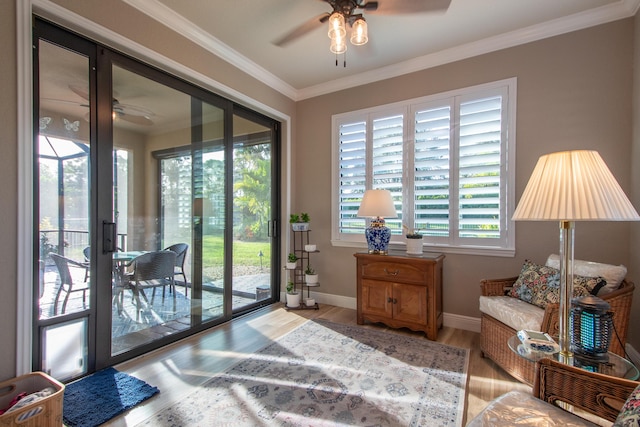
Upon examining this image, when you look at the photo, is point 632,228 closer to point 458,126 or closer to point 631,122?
point 631,122

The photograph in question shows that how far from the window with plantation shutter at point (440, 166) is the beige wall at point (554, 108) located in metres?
0.12

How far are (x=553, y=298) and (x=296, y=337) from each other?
2.19m

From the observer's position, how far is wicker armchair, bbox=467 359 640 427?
3.50 feet

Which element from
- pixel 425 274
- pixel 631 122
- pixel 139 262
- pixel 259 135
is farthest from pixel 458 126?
pixel 139 262

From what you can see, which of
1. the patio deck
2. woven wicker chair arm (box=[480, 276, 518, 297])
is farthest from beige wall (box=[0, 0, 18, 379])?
woven wicker chair arm (box=[480, 276, 518, 297])

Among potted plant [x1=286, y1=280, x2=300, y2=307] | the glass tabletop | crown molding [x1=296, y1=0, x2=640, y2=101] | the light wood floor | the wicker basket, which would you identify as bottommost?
the light wood floor

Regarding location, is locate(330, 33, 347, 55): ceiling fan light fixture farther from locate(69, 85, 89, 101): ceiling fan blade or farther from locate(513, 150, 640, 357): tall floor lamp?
locate(69, 85, 89, 101): ceiling fan blade

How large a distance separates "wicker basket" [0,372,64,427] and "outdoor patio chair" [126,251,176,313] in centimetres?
85

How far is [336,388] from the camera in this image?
2.07 metres

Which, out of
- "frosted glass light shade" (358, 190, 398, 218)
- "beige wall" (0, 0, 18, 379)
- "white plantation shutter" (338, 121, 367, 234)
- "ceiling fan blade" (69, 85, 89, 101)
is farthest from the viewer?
"white plantation shutter" (338, 121, 367, 234)

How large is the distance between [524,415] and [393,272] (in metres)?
1.94

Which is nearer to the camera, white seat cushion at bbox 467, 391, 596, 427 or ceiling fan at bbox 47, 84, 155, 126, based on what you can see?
white seat cushion at bbox 467, 391, 596, 427

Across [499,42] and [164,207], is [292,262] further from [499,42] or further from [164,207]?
[499,42]

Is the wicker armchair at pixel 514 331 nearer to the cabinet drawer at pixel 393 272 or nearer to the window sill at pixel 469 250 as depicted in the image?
the window sill at pixel 469 250
